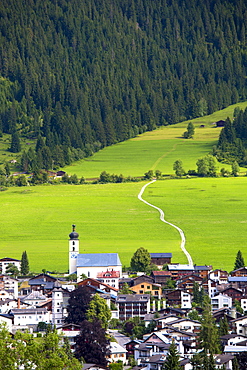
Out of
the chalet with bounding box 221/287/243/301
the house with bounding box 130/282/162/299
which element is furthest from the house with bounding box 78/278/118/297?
the chalet with bounding box 221/287/243/301

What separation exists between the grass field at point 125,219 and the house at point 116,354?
127 feet

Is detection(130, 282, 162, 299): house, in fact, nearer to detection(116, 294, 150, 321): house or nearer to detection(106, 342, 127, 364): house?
detection(116, 294, 150, 321): house

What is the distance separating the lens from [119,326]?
90875 millimetres

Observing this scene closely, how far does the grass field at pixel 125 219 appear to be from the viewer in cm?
13075

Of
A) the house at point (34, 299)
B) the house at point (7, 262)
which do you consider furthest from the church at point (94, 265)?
the house at point (34, 299)

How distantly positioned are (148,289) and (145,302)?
8336mm

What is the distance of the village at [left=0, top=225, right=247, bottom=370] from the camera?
261 ft

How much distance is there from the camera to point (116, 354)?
261ft

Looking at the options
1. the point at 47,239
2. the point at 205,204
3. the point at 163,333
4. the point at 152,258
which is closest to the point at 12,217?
the point at 47,239

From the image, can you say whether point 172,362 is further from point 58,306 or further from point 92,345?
point 58,306

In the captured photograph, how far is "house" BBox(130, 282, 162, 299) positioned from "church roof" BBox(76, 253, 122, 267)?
25.1 feet

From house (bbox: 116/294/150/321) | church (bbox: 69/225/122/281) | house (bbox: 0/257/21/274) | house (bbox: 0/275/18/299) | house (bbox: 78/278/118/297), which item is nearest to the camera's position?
house (bbox: 116/294/150/321)

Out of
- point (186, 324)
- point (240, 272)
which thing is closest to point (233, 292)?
point (240, 272)

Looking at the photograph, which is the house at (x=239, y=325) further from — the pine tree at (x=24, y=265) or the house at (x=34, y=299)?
the pine tree at (x=24, y=265)
